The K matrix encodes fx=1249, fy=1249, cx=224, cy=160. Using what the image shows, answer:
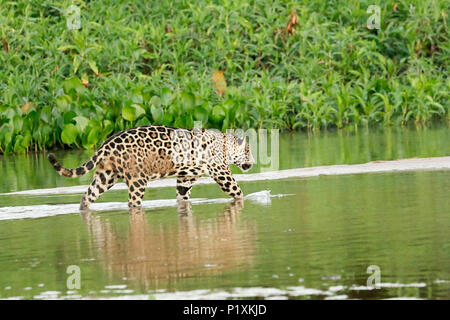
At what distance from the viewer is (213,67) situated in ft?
75.9

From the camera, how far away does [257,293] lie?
7633mm

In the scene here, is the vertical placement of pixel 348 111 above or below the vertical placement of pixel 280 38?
below

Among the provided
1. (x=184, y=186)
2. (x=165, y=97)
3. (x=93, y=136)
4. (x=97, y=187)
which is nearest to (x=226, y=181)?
(x=184, y=186)

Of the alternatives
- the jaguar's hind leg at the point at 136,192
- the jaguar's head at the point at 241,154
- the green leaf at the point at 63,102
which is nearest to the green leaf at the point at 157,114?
the green leaf at the point at 63,102

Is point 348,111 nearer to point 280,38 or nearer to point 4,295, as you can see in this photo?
point 280,38

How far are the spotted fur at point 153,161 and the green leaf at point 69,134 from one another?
6.96 m

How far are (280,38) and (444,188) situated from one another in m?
12.5

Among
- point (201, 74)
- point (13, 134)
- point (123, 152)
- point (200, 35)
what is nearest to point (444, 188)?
point (123, 152)

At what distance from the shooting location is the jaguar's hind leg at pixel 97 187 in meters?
12.3

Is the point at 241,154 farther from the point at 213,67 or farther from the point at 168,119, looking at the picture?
the point at 213,67

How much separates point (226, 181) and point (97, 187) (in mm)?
1280

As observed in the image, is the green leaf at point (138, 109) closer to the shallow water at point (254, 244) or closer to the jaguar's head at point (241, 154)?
the shallow water at point (254, 244)
